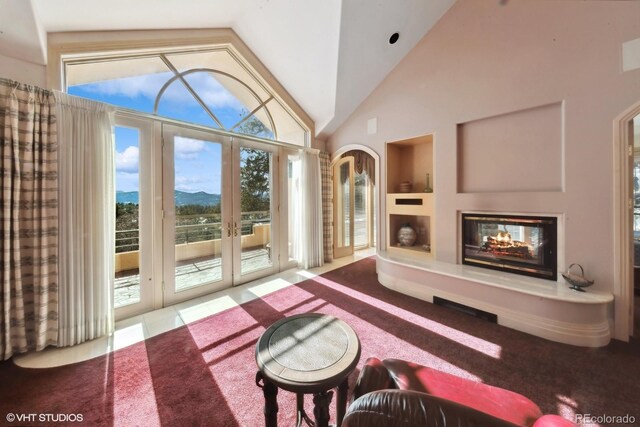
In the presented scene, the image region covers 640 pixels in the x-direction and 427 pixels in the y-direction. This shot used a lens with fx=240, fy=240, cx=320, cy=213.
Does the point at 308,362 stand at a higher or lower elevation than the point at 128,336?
higher

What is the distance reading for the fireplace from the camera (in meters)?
2.59

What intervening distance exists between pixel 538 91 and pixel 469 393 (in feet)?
10.0

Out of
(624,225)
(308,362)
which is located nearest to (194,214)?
(308,362)

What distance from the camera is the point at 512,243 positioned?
2.87 m

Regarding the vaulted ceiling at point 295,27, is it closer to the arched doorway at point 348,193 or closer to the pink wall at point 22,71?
the pink wall at point 22,71

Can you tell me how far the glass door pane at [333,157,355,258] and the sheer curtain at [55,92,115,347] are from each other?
3.70 m

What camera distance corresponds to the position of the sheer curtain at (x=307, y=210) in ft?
14.6

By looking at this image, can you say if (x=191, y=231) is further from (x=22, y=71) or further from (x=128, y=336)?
(x=22, y=71)

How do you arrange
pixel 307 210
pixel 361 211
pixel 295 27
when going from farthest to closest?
pixel 361 211 → pixel 307 210 → pixel 295 27

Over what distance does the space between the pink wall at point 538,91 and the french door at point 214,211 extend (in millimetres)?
2489

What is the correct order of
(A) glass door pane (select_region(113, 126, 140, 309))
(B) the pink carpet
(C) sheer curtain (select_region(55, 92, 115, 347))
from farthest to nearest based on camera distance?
(A) glass door pane (select_region(113, 126, 140, 309))
(C) sheer curtain (select_region(55, 92, 115, 347))
(B) the pink carpet
